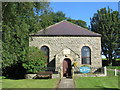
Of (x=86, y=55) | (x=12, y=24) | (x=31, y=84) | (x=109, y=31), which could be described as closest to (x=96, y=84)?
(x=31, y=84)

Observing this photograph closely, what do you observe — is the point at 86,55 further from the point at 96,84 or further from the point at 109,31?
the point at 109,31

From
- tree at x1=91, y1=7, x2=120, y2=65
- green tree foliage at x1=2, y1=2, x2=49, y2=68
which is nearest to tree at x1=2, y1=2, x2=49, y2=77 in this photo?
green tree foliage at x1=2, y1=2, x2=49, y2=68

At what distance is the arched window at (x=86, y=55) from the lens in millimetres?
21808

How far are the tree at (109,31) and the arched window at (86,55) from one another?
1633 cm

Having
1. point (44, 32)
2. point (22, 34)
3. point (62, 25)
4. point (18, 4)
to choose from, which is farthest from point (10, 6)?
point (62, 25)

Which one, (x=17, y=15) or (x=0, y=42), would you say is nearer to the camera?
(x=0, y=42)

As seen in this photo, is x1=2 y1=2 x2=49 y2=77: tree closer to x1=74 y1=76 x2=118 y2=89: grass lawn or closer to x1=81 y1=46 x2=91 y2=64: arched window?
x1=74 y1=76 x2=118 y2=89: grass lawn

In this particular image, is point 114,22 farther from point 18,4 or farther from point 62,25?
point 18,4

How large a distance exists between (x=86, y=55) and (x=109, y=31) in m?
18.8

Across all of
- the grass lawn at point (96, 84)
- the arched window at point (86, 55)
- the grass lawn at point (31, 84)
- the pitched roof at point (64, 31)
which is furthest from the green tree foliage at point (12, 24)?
the arched window at point (86, 55)

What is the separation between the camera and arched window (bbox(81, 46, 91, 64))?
21808 millimetres

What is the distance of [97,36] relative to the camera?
21891mm

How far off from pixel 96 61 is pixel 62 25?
23.9 ft

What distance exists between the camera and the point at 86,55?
21.8 m
